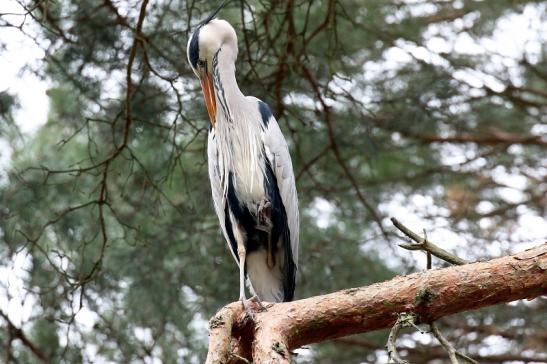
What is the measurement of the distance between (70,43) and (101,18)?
0.74 feet

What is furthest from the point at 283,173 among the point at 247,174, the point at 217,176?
the point at 217,176

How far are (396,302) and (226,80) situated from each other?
67.5 inches

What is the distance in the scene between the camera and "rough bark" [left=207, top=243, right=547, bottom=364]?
2766 mm

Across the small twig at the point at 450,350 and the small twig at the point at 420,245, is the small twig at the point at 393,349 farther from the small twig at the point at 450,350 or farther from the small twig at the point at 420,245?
the small twig at the point at 420,245

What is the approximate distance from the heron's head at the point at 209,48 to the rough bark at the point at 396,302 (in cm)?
149

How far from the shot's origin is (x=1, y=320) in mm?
5781

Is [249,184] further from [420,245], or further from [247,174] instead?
[420,245]

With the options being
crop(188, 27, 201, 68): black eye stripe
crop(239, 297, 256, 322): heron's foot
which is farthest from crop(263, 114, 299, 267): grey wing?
crop(239, 297, 256, 322): heron's foot

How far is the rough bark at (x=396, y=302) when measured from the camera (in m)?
2.77

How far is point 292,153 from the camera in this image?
627 cm

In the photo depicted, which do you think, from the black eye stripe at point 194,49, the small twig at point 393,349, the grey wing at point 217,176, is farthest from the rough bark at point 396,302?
the black eye stripe at point 194,49

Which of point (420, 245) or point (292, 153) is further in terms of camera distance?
point (292, 153)

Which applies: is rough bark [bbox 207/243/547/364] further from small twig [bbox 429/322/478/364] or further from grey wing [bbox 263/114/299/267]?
grey wing [bbox 263/114/299/267]

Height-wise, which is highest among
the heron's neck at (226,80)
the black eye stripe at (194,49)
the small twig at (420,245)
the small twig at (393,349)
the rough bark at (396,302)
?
the black eye stripe at (194,49)
